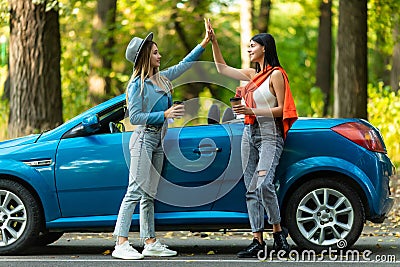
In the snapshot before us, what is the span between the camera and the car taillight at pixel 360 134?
8.43 m

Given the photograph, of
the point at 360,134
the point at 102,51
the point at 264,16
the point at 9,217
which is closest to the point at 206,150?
the point at 360,134

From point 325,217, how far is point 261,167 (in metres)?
0.77

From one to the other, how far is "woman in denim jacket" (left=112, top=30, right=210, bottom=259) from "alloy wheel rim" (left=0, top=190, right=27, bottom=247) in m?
0.91

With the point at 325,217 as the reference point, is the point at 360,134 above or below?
above

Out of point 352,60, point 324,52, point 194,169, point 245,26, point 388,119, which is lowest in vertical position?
point 194,169

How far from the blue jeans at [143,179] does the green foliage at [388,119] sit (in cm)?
974

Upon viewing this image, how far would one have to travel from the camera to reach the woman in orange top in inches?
321

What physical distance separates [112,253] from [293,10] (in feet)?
118

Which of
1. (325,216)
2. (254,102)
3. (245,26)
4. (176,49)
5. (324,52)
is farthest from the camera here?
(324,52)

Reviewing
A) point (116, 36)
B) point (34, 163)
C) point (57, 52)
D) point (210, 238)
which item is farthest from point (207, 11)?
point (34, 163)

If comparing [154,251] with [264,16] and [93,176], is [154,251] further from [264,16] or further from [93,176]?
[264,16]

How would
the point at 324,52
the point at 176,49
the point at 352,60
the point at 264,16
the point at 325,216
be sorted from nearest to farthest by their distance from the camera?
the point at 325,216, the point at 352,60, the point at 264,16, the point at 176,49, the point at 324,52

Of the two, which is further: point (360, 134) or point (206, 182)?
point (360, 134)

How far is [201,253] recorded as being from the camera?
885 centimetres
